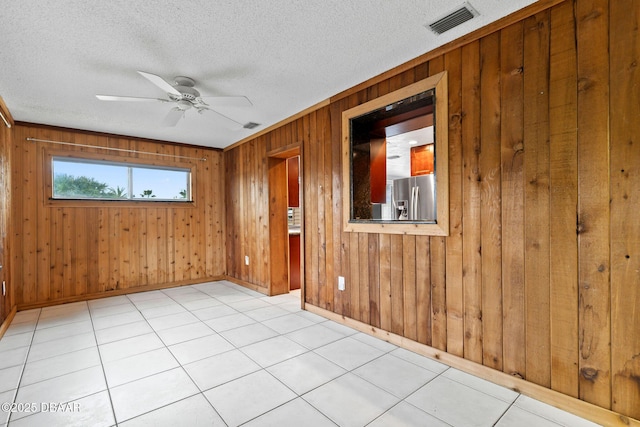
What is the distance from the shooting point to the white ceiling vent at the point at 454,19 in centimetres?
187

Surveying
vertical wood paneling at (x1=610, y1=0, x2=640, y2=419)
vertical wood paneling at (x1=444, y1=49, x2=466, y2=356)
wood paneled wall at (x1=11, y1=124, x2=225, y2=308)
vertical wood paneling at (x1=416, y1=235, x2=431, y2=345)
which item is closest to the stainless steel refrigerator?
vertical wood paneling at (x1=416, y1=235, x2=431, y2=345)

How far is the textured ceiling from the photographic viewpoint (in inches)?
72.4

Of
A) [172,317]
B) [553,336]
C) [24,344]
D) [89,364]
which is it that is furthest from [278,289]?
[553,336]

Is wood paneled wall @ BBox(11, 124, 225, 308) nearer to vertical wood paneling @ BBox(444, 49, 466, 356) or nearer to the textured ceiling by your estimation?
the textured ceiling

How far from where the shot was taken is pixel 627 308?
1.55 m

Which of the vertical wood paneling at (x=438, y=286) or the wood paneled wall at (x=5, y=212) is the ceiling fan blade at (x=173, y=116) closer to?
the wood paneled wall at (x=5, y=212)

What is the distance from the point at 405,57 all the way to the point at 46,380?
359cm

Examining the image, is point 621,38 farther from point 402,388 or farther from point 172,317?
point 172,317

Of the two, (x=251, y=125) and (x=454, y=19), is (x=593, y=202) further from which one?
(x=251, y=125)

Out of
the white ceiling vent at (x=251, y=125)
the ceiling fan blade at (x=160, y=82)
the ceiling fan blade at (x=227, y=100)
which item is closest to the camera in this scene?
the ceiling fan blade at (x=160, y=82)

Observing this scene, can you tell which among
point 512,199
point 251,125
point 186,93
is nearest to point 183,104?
point 186,93

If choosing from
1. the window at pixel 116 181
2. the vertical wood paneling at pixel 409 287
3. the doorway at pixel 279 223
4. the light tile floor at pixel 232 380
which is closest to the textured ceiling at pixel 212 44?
the window at pixel 116 181

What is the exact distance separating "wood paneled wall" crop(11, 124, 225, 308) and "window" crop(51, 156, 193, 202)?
0.15 metres

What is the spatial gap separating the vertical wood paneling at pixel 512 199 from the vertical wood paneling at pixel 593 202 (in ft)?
0.94
